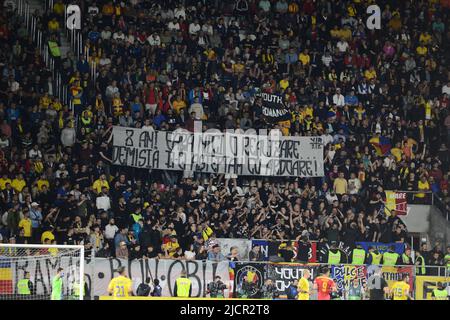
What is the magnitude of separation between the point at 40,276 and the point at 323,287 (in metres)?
5.84

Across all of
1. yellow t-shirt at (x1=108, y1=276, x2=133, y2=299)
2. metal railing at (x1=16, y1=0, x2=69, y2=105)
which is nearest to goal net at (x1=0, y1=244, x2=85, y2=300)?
yellow t-shirt at (x1=108, y1=276, x2=133, y2=299)

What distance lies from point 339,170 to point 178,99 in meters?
4.75

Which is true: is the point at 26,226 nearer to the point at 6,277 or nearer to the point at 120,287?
the point at 120,287

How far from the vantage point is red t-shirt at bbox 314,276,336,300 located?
1988 cm

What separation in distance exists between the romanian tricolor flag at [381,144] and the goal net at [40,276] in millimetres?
11318

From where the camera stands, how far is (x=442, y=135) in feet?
90.2

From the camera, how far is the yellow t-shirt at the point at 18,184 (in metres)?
22.7

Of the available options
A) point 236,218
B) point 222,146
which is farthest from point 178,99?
point 236,218

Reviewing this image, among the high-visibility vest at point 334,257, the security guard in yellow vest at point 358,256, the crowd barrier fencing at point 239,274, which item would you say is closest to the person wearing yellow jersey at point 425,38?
the security guard in yellow vest at point 358,256

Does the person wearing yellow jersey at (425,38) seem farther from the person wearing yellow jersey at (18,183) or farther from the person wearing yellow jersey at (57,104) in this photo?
the person wearing yellow jersey at (18,183)

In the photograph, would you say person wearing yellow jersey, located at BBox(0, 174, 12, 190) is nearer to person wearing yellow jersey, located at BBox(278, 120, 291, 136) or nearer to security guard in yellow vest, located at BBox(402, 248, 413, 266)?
person wearing yellow jersey, located at BBox(278, 120, 291, 136)

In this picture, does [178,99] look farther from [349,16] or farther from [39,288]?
[39,288]

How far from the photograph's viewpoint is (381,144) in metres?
26.7
